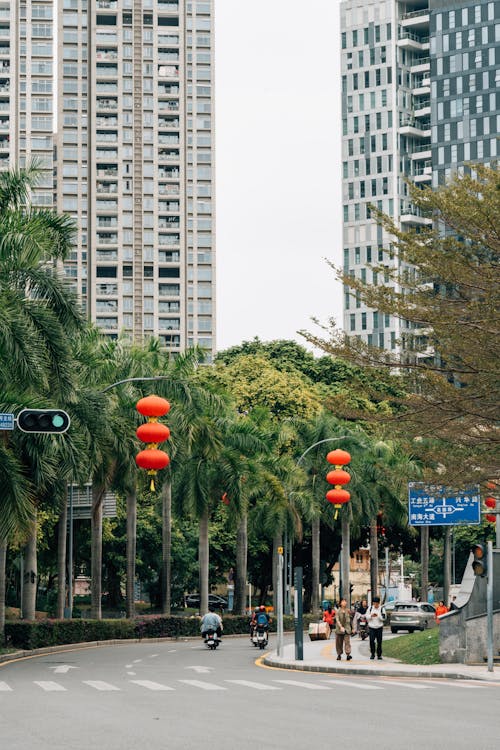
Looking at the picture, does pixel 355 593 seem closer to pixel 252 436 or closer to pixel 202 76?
pixel 202 76

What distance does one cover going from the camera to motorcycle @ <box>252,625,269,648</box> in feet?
157

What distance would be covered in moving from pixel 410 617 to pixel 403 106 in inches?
4114

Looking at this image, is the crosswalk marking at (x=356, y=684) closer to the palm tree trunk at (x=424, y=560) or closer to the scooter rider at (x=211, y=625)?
the scooter rider at (x=211, y=625)

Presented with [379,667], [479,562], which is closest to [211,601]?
[379,667]

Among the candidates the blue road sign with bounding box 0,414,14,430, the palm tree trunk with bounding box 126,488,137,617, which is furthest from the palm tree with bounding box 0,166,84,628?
the palm tree trunk with bounding box 126,488,137,617

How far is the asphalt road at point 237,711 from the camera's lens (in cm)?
1464

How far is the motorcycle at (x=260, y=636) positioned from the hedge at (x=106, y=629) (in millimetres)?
6699

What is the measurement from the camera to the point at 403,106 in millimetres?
158000

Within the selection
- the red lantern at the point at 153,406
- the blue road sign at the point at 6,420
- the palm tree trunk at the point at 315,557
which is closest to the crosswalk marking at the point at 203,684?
the red lantern at the point at 153,406

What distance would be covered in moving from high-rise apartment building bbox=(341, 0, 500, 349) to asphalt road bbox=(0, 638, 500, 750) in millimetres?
124888

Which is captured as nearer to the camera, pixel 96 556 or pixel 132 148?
pixel 96 556

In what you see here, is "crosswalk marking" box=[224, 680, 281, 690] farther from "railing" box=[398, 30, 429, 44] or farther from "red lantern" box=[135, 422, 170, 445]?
"railing" box=[398, 30, 429, 44]

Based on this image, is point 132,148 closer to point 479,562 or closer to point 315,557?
point 315,557

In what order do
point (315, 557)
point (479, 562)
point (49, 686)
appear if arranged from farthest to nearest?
point (315, 557) < point (479, 562) < point (49, 686)
